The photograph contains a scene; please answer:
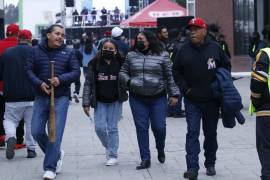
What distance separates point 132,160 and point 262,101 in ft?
11.3

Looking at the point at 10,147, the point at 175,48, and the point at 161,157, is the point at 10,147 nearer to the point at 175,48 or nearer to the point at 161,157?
the point at 161,157

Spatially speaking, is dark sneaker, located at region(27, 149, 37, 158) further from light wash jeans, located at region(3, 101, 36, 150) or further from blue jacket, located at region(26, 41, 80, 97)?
blue jacket, located at region(26, 41, 80, 97)

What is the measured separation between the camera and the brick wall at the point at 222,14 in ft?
101

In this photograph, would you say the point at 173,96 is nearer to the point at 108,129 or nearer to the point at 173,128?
the point at 108,129

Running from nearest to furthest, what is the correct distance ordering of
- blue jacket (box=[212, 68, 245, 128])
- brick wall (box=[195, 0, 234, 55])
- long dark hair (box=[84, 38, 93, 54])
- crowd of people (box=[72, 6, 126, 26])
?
1. blue jacket (box=[212, 68, 245, 128])
2. long dark hair (box=[84, 38, 93, 54])
3. brick wall (box=[195, 0, 234, 55])
4. crowd of people (box=[72, 6, 126, 26])

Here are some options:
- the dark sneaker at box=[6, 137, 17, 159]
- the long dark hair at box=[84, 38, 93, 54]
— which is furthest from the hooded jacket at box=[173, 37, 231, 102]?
the long dark hair at box=[84, 38, 93, 54]

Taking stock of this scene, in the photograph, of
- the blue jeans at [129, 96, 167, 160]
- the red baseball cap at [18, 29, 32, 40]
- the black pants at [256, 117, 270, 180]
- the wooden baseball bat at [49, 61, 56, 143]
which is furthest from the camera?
the red baseball cap at [18, 29, 32, 40]

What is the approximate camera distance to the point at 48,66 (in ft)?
30.1

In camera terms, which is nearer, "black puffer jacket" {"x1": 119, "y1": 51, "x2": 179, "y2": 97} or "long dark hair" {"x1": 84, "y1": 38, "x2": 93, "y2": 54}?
"black puffer jacket" {"x1": 119, "y1": 51, "x2": 179, "y2": 97}

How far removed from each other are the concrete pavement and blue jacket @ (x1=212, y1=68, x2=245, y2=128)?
0.84 meters

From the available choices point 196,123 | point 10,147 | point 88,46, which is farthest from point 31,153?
point 88,46

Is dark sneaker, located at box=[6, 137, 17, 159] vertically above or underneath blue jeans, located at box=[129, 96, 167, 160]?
underneath

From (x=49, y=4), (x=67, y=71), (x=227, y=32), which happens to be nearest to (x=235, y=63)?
(x=227, y=32)

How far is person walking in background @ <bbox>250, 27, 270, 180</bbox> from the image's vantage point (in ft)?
24.2
